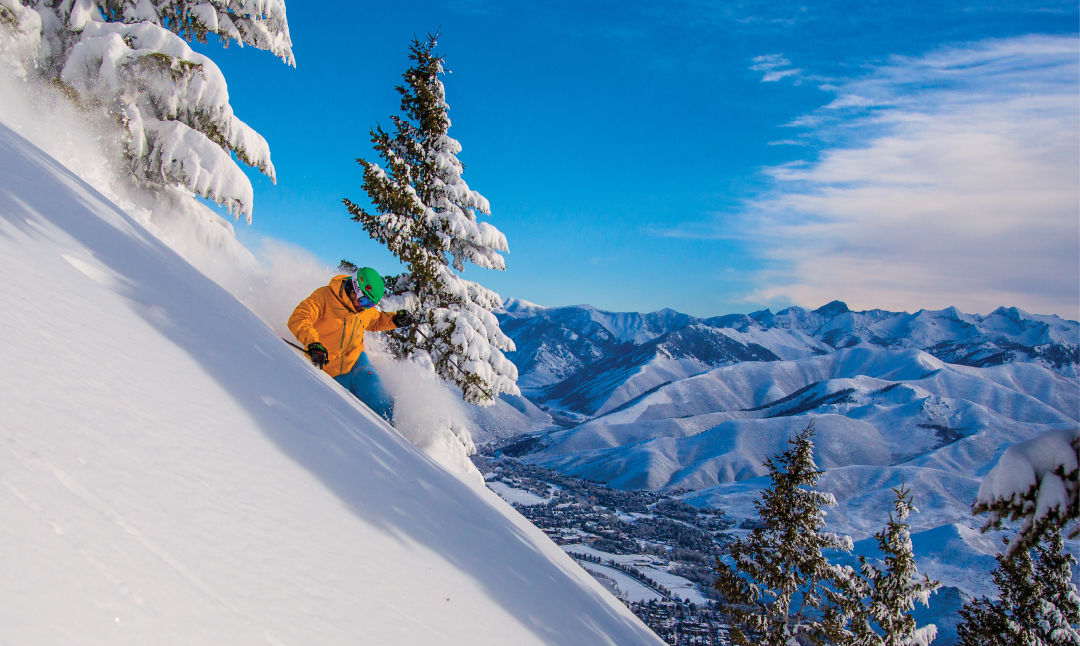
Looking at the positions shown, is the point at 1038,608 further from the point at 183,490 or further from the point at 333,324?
the point at 183,490

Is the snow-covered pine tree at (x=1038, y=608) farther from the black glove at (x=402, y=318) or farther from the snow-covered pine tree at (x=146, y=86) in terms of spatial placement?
the snow-covered pine tree at (x=146, y=86)

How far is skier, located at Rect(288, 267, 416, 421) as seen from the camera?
23.7 feet

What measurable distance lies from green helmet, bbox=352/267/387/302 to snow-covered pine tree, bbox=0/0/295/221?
383 cm

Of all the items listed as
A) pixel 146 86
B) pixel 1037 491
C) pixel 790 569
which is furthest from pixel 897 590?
pixel 146 86

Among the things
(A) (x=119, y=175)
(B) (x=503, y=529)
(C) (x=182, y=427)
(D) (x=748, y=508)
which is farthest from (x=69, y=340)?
(D) (x=748, y=508)

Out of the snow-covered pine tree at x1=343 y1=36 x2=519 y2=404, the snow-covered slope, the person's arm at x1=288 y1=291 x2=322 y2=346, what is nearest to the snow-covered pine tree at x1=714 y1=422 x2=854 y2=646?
the snow-covered pine tree at x1=343 y1=36 x2=519 y2=404

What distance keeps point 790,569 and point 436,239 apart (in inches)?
508

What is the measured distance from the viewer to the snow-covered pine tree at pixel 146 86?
8.88 meters

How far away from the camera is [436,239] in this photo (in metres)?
14.3

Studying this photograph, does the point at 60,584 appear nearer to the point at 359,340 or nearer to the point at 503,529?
the point at 503,529

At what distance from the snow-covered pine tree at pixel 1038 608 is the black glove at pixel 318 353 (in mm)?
19218

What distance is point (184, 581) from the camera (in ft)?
5.16

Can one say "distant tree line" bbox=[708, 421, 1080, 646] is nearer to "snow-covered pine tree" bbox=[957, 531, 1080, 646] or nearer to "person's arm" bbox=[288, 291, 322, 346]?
"snow-covered pine tree" bbox=[957, 531, 1080, 646]

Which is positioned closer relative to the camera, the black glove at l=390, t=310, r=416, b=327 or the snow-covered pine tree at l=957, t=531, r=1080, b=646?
the black glove at l=390, t=310, r=416, b=327
